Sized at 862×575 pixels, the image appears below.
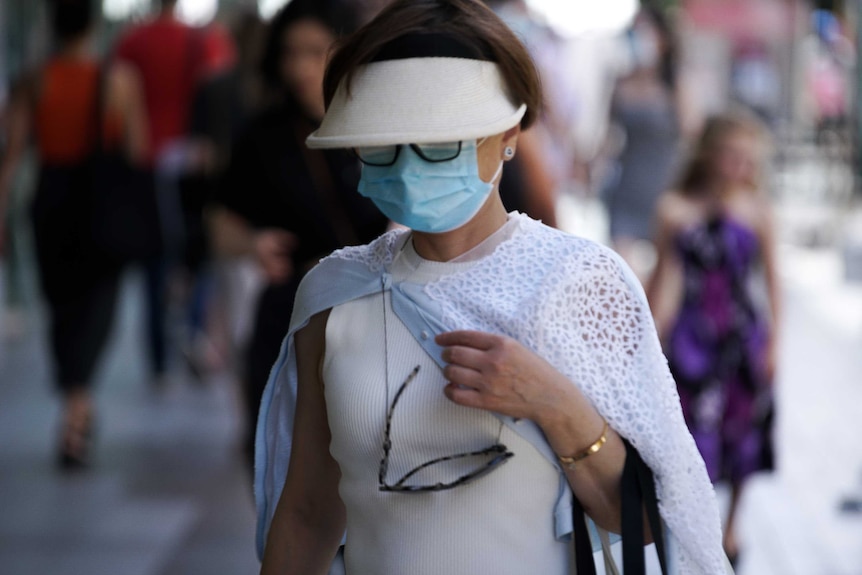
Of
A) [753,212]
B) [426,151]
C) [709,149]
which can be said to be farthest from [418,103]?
[709,149]

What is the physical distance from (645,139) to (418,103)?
7611 mm

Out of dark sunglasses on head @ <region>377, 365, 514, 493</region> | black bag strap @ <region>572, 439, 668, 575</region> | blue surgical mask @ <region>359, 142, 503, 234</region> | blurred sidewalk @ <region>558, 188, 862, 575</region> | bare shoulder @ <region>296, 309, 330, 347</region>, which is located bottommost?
blurred sidewalk @ <region>558, 188, 862, 575</region>

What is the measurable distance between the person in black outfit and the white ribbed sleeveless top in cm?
242

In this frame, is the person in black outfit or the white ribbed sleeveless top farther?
the person in black outfit

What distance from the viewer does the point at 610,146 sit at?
406 inches

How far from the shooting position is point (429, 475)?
2158 mm

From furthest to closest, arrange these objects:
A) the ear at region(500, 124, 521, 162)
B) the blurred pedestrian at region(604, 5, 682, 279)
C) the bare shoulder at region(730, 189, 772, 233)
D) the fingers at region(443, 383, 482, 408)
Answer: the blurred pedestrian at region(604, 5, 682, 279)
the bare shoulder at region(730, 189, 772, 233)
the ear at region(500, 124, 521, 162)
the fingers at region(443, 383, 482, 408)

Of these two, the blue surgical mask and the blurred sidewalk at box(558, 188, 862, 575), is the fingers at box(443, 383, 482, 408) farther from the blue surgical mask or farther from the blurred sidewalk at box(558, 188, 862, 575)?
the blurred sidewalk at box(558, 188, 862, 575)

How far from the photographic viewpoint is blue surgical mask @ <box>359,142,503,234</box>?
2.14m

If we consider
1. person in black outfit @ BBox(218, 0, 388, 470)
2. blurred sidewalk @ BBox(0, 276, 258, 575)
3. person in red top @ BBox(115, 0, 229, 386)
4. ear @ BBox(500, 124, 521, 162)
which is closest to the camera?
ear @ BBox(500, 124, 521, 162)

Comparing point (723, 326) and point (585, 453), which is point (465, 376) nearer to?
point (585, 453)

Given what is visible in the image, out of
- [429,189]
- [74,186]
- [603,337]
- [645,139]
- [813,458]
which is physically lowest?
[813,458]

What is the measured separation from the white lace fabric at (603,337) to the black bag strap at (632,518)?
15 millimetres

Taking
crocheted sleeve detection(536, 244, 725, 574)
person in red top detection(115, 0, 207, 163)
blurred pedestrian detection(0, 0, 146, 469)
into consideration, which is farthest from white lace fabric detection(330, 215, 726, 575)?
person in red top detection(115, 0, 207, 163)
